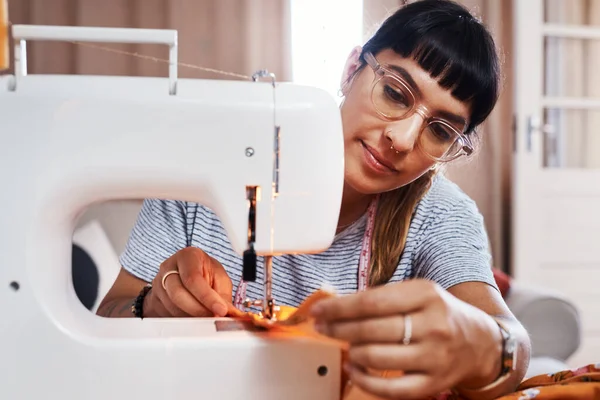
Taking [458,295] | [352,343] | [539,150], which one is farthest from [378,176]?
[539,150]

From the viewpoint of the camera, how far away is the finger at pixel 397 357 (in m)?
0.65

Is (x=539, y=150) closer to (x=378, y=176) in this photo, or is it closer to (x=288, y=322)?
(x=378, y=176)

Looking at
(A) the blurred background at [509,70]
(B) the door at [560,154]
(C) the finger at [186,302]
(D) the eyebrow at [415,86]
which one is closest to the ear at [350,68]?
(D) the eyebrow at [415,86]

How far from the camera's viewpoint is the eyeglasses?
3.56ft

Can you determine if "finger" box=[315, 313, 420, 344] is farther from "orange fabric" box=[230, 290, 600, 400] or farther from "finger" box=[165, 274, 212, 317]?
"finger" box=[165, 274, 212, 317]

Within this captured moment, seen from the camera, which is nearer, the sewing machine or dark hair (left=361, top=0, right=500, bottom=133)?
the sewing machine

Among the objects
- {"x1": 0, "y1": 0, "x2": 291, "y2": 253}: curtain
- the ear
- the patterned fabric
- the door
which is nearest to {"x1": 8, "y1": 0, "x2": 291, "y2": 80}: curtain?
{"x1": 0, "y1": 0, "x2": 291, "y2": 253}: curtain

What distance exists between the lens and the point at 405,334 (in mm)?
652

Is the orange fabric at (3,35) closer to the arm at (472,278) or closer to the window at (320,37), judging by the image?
the arm at (472,278)

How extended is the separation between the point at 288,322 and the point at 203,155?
0.77 ft

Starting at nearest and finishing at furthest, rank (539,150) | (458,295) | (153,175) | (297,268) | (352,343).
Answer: (352,343) → (153,175) → (458,295) → (297,268) → (539,150)

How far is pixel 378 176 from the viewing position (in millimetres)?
1101

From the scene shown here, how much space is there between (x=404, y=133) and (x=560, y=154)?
2.86m

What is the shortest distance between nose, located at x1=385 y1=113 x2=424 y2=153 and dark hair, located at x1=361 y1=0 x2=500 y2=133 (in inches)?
3.0
